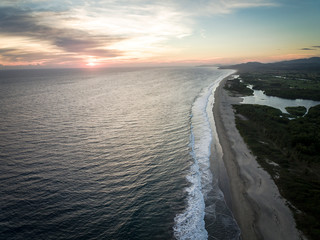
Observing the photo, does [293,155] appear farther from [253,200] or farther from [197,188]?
[197,188]

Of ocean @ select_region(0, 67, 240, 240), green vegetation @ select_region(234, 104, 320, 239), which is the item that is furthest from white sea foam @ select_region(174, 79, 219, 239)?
green vegetation @ select_region(234, 104, 320, 239)

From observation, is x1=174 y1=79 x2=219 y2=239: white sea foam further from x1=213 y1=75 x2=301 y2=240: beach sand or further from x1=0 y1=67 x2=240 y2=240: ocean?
x1=213 y1=75 x2=301 y2=240: beach sand

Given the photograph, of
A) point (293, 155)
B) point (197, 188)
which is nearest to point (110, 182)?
point (197, 188)

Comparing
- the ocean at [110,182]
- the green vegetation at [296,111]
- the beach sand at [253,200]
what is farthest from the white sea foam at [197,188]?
the green vegetation at [296,111]

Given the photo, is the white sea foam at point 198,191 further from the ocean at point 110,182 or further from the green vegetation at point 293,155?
the green vegetation at point 293,155

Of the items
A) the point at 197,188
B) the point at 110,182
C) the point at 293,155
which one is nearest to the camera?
the point at 197,188
